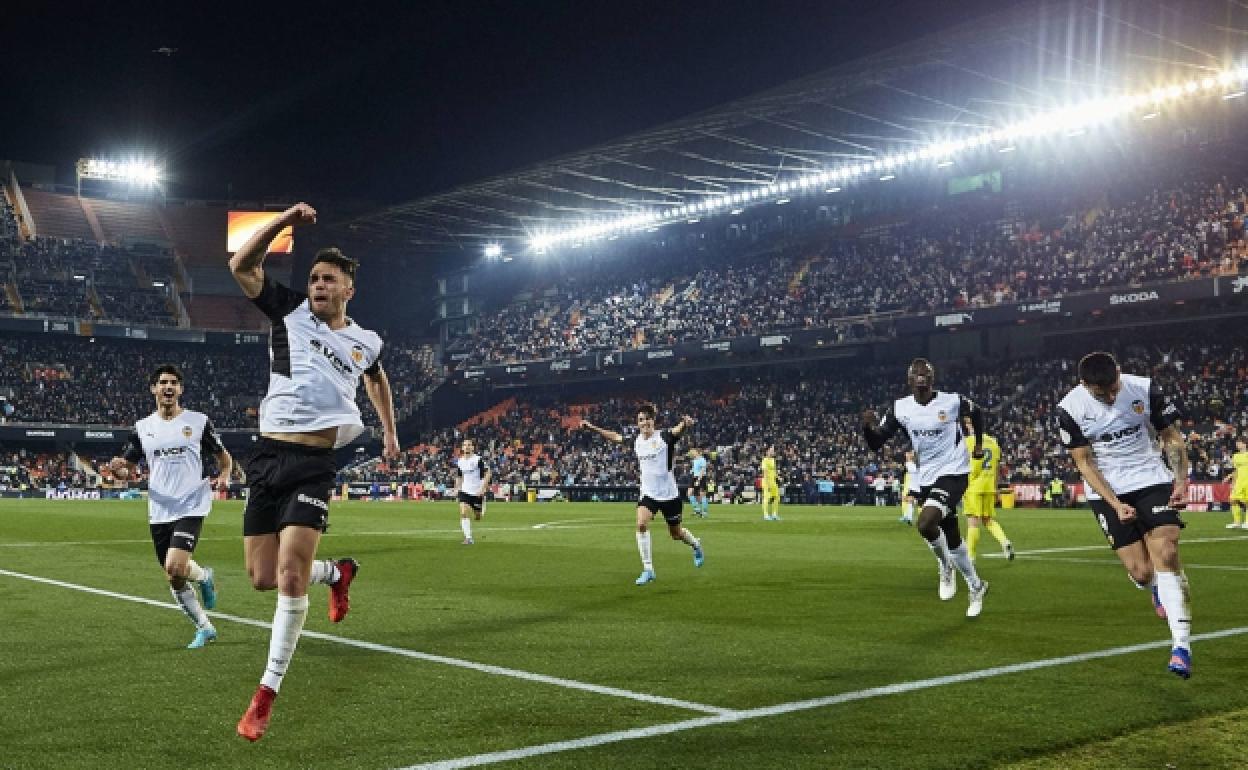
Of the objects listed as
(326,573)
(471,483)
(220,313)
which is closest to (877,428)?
(326,573)

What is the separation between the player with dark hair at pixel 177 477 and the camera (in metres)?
10.2

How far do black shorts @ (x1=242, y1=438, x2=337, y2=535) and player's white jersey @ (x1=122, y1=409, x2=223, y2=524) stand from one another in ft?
12.6

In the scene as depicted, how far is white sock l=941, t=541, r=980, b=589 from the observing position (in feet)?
39.2

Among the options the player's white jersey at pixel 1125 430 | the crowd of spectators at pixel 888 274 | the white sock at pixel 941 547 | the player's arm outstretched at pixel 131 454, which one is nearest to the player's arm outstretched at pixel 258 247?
the player's arm outstretched at pixel 131 454

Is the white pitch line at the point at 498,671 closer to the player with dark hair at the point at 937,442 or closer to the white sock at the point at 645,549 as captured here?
the player with dark hair at the point at 937,442

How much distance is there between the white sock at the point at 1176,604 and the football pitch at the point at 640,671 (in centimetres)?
34

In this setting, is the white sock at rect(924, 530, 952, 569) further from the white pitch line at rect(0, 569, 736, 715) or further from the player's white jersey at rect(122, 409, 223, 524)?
the player's white jersey at rect(122, 409, 223, 524)

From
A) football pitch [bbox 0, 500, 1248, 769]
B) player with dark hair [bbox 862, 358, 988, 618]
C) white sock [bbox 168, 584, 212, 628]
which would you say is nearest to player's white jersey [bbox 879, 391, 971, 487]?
player with dark hair [bbox 862, 358, 988, 618]

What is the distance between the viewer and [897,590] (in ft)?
47.1

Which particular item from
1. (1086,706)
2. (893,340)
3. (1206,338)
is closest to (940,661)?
(1086,706)

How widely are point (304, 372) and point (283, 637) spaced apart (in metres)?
1.53

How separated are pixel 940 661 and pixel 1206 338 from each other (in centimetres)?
4195

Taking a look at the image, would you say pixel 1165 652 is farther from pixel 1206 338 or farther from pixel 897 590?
pixel 1206 338

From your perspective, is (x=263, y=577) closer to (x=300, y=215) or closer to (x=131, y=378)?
(x=300, y=215)
